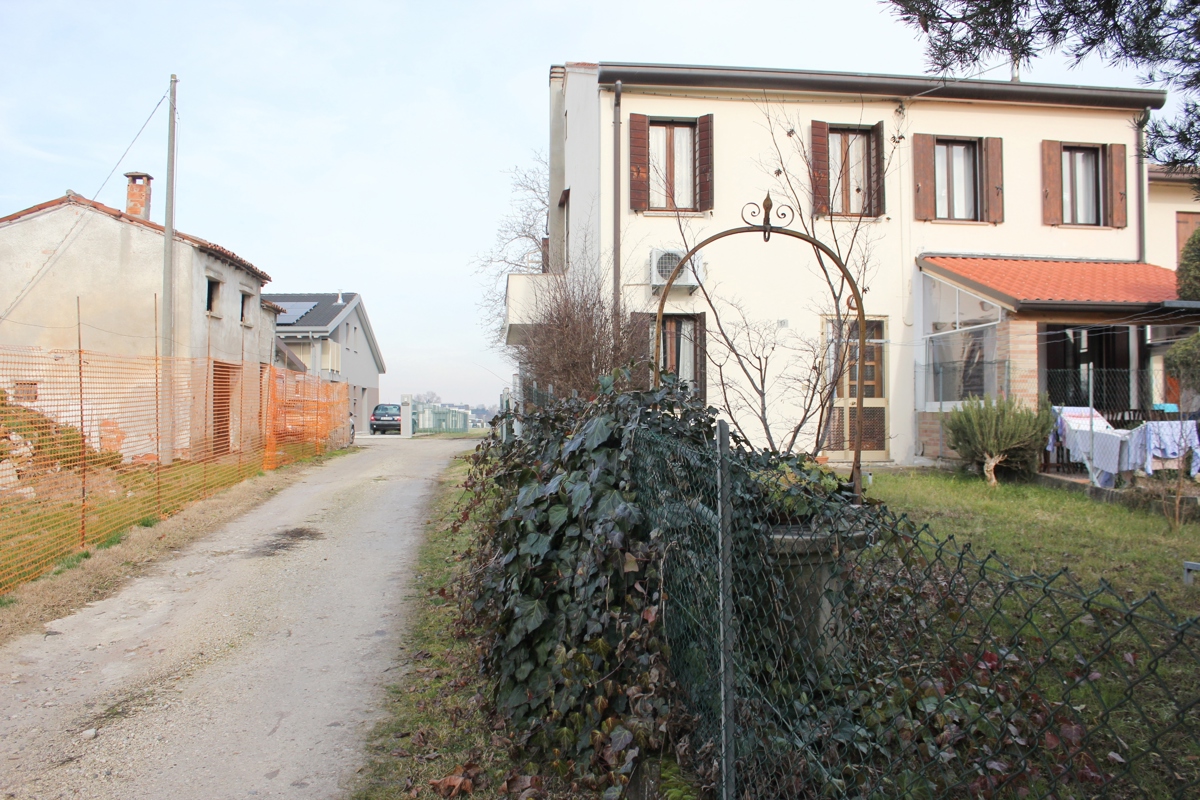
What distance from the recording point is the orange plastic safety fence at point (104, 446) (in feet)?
22.6

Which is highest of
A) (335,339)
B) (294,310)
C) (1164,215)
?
(294,310)

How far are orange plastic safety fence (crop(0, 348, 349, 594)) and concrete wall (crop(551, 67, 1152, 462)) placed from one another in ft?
22.6

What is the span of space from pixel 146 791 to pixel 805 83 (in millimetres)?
13789

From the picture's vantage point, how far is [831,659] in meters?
2.38

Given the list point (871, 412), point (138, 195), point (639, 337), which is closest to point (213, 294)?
point (138, 195)

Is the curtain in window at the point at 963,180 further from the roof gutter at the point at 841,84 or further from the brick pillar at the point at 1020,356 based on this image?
the brick pillar at the point at 1020,356

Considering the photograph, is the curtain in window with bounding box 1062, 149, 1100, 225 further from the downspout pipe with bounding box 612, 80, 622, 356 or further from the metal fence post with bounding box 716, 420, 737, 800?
the metal fence post with bounding box 716, 420, 737, 800

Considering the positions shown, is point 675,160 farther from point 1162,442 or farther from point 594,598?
point 594,598

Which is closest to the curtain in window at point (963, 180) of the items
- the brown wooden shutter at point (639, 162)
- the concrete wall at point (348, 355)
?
the brown wooden shutter at point (639, 162)

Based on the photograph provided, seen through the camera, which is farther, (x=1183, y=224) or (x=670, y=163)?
(x=1183, y=224)

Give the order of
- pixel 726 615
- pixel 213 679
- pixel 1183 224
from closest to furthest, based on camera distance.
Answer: pixel 726 615 → pixel 213 679 → pixel 1183 224

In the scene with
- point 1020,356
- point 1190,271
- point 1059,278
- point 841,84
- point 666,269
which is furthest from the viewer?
point 841,84

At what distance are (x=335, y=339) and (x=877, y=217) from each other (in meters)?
27.7

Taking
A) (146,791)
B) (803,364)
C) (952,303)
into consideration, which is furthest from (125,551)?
(952,303)
